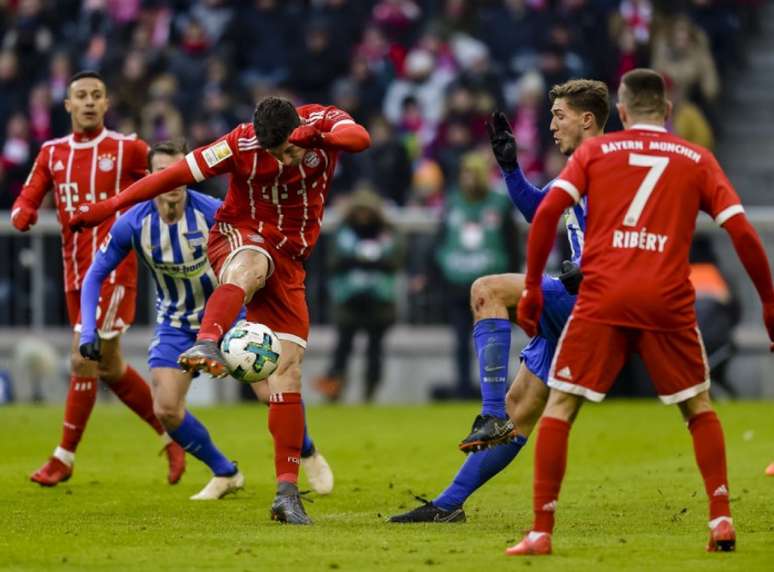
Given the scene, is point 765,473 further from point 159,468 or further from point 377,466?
point 159,468

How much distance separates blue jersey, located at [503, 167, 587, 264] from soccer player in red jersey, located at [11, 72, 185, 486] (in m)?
3.56

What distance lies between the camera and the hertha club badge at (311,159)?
969 cm

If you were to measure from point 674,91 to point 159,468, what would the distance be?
9.59 metres

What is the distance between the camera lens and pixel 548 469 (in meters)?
7.93

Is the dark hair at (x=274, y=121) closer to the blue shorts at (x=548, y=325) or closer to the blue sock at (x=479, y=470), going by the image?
the blue shorts at (x=548, y=325)

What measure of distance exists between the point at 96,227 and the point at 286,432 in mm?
3088

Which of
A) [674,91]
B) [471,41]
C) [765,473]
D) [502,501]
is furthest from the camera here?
[471,41]

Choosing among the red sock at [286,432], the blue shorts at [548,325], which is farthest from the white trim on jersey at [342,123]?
the red sock at [286,432]

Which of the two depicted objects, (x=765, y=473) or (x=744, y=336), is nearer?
(x=765, y=473)

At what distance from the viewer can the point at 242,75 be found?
22.8 m

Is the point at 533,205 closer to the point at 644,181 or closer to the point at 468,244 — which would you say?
the point at 644,181

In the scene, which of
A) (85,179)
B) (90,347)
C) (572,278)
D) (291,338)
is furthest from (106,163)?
(572,278)

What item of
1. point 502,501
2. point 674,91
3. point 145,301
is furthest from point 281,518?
point 674,91

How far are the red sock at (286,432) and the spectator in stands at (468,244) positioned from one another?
850 centimetres
